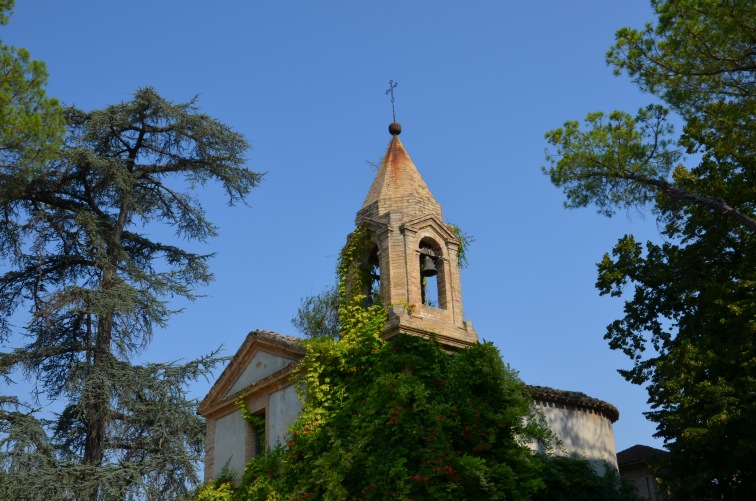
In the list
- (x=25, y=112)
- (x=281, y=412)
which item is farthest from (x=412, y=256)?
(x=25, y=112)

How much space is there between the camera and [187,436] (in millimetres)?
21906

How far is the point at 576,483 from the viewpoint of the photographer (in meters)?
16.3

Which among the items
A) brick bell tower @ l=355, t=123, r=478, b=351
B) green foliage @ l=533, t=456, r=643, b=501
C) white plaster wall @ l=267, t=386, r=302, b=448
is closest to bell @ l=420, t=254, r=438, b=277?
brick bell tower @ l=355, t=123, r=478, b=351

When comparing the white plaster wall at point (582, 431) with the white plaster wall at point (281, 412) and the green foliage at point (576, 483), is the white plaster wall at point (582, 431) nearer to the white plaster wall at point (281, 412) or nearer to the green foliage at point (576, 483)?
the green foliage at point (576, 483)

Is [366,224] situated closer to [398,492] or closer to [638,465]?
[398,492]

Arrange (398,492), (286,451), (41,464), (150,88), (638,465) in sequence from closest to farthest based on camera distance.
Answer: (398,492), (286,451), (41,464), (150,88), (638,465)

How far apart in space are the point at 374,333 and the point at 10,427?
33.0ft

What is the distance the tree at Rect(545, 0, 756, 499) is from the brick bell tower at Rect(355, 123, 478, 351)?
2941 mm

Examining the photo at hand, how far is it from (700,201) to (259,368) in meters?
9.14

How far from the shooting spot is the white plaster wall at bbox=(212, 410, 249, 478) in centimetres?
1819

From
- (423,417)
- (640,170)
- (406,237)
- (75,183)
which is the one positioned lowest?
(423,417)

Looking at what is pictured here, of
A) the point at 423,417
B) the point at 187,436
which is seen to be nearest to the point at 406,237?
the point at 423,417

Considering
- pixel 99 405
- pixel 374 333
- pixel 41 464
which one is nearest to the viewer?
pixel 374 333

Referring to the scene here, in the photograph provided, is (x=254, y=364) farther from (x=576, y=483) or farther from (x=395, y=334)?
(x=576, y=483)
